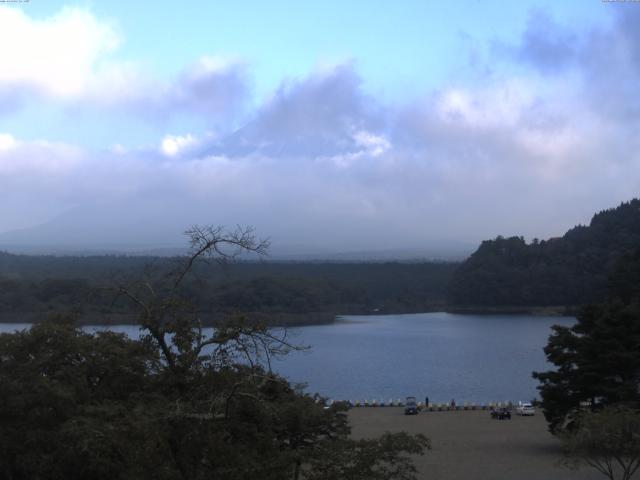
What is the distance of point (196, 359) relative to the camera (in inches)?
205

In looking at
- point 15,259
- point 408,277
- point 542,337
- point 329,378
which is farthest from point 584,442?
point 15,259

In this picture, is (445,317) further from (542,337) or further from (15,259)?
(15,259)

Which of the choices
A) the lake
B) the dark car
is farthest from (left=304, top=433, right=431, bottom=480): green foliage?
the dark car

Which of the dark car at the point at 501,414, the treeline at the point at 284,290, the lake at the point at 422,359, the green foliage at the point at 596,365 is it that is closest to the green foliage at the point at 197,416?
the green foliage at the point at 596,365

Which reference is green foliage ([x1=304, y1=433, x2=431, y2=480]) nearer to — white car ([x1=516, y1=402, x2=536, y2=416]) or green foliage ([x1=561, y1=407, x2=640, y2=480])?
green foliage ([x1=561, y1=407, x2=640, y2=480])

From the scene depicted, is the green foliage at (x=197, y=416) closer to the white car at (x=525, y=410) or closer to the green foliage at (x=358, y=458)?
the green foliage at (x=358, y=458)

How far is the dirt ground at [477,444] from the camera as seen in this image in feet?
40.5

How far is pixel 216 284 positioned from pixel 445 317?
2148 cm

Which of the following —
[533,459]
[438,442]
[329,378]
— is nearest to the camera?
[533,459]

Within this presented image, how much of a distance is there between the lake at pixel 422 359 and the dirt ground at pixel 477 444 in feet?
9.68

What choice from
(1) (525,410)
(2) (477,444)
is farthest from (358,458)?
(1) (525,410)

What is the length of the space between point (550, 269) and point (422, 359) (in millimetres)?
33374

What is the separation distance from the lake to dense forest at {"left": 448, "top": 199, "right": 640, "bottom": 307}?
698 centimetres

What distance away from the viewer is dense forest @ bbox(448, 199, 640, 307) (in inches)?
2576
